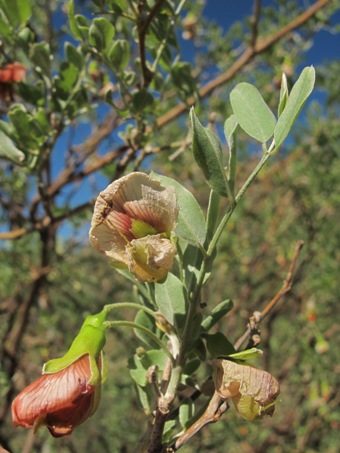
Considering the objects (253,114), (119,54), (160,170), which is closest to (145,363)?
(253,114)

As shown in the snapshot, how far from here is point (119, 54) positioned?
0.63 m

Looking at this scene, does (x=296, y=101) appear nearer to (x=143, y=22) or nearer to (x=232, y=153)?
(x=232, y=153)

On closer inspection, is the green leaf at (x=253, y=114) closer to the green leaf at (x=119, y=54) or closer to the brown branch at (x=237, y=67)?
the green leaf at (x=119, y=54)

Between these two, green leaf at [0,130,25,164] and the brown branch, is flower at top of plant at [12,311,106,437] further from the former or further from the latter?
the brown branch

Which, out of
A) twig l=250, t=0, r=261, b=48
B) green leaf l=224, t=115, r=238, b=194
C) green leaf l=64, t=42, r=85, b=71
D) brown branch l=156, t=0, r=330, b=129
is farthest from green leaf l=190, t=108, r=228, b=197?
twig l=250, t=0, r=261, b=48

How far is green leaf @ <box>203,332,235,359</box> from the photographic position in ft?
1.42

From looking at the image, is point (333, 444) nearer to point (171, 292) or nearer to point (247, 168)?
point (247, 168)

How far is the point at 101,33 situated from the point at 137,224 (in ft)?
1.06

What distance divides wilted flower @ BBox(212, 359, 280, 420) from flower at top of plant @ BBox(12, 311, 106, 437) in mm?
105

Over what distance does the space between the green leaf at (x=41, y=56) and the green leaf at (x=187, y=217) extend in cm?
37

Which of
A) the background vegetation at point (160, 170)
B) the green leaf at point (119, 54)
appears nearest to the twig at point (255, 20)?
the background vegetation at point (160, 170)

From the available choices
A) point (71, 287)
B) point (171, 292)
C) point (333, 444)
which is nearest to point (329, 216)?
point (333, 444)

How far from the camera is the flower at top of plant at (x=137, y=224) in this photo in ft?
1.26

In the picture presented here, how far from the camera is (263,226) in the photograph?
8.48 ft
